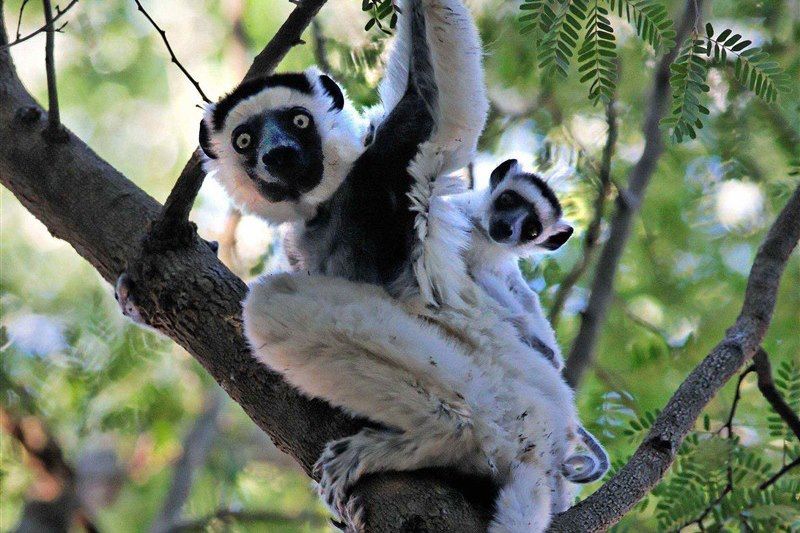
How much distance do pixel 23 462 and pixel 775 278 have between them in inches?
209

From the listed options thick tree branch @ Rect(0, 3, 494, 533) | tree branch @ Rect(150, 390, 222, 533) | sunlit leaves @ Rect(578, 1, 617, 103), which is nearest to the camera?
thick tree branch @ Rect(0, 3, 494, 533)

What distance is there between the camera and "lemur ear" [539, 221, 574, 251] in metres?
5.75

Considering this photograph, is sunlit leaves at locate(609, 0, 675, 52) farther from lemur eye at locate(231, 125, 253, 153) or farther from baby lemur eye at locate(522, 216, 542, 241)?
baby lemur eye at locate(522, 216, 542, 241)

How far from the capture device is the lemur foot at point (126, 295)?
4.11 metres

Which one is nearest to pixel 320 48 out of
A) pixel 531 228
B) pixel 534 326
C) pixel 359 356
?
pixel 531 228

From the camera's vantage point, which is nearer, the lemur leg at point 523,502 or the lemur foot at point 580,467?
the lemur leg at point 523,502

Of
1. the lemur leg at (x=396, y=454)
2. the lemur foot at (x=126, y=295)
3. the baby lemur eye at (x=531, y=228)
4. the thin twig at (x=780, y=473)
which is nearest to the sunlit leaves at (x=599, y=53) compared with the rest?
the lemur leg at (x=396, y=454)

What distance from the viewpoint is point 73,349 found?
21.0 feet

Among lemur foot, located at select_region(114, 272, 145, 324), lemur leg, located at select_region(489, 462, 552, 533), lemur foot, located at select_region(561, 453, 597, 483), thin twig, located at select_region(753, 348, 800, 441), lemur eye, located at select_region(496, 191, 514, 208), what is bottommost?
lemur foot, located at select_region(114, 272, 145, 324)

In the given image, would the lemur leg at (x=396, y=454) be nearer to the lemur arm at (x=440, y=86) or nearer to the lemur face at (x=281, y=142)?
the lemur arm at (x=440, y=86)

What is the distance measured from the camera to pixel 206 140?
4.31 m

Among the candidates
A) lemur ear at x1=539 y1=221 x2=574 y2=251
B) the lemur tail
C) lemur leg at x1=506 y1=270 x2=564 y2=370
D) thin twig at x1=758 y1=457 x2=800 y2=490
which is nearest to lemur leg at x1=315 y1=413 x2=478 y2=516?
the lemur tail

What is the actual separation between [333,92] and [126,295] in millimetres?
1398

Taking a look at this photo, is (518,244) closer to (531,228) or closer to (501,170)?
(531,228)
